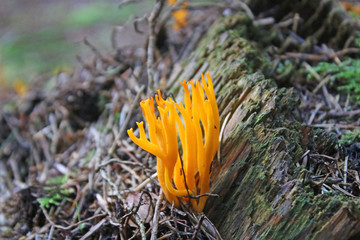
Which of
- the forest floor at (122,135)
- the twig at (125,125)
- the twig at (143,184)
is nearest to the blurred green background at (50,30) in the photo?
the forest floor at (122,135)

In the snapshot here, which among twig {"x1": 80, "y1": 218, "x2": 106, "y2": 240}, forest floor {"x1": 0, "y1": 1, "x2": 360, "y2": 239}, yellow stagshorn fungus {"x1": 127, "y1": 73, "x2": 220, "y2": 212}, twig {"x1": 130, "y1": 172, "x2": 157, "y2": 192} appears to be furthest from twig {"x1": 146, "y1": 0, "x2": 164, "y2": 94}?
twig {"x1": 80, "y1": 218, "x2": 106, "y2": 240}

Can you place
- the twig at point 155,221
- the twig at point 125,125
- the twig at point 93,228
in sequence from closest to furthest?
the twig at point 155,221
the twig at point 93,228
the twig at point 125,125

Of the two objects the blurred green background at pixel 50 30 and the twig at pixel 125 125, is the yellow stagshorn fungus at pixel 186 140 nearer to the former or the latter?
the twig at pixel 125 125

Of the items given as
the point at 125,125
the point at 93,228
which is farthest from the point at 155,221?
the point at 125,125

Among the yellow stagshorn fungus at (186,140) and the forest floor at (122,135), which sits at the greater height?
the yellow stagshorn fungus at (186,140)

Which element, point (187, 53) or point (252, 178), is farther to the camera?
point (187, 53)

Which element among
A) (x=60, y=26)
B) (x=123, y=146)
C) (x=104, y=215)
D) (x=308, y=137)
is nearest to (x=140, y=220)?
(x=104, y=215)

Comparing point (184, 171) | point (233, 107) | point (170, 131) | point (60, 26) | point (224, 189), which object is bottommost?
point (60, 26)

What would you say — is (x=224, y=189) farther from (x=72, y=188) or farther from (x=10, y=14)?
(x=10, y=14)
